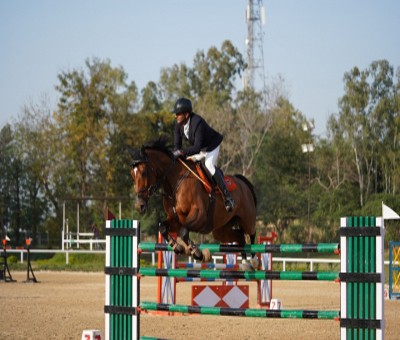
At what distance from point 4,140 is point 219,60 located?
2428 cm

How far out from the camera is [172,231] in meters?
9.00

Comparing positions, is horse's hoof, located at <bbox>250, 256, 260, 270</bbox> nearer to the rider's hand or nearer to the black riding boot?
the black riding boot

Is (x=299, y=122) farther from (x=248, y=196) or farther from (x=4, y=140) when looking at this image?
(x=248, y=196)

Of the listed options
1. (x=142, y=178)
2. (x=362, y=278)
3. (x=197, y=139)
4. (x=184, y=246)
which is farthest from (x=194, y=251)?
(x=362, y=278)

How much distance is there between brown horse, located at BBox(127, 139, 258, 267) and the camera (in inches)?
336

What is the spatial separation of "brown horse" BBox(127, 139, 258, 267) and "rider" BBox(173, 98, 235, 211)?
0.37 feet

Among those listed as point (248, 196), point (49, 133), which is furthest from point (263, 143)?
point (248, 196)

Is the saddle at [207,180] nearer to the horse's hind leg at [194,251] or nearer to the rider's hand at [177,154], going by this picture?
the rider's hand at [177,154]

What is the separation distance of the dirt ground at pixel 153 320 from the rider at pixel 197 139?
2.92 metres

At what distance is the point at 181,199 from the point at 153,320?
5.25 meters

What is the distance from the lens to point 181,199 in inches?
346

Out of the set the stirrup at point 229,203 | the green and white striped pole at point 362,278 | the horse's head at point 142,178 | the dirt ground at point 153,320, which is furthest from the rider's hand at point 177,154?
the dirt ground at point 153,320

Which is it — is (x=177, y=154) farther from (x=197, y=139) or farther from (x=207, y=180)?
(x=207, y=180)

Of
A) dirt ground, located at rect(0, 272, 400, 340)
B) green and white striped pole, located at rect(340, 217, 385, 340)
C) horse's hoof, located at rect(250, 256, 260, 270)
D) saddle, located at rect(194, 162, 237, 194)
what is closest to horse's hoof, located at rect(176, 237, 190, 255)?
saddle, located at rect(194, 162, 237, 194)
